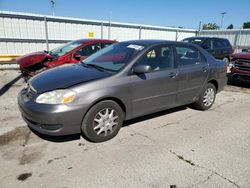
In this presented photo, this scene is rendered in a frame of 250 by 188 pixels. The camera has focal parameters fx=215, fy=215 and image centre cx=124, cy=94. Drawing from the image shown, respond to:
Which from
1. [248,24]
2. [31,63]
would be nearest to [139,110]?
[31,63]

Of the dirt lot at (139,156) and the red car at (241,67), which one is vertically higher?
the red car at (241,67)

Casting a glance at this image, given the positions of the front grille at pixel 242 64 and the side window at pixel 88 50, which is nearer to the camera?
the side window at pixel 88 50

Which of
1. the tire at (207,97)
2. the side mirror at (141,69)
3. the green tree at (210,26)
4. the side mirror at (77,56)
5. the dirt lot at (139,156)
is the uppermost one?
the green tree at (210,26)

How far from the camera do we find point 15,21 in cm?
1034

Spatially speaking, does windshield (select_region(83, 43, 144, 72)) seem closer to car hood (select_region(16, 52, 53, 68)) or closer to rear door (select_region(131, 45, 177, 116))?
rear door (select_region(131, 45, 177, 116))

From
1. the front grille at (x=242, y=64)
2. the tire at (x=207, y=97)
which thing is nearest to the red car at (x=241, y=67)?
the front grille at (x=242, y=64)

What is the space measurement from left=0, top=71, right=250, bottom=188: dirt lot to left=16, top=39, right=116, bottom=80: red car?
2085mm

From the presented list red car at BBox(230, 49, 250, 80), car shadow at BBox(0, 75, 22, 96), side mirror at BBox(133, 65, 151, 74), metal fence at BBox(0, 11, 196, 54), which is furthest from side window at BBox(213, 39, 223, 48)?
car shadow at BBox(0, 75, 22, 96)

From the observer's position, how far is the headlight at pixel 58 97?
311 centimetres

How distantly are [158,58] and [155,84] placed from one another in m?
0.54

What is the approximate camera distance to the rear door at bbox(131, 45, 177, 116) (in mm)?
3797

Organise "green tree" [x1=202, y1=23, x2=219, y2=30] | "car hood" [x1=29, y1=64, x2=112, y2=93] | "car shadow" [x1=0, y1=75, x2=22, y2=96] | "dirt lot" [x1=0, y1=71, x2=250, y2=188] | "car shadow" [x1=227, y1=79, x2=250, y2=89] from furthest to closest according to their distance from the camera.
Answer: "green tree" [x1=202, y1=23, x2=219, y2=30] < "car shadow" [x1=227, y1=79, x2=250, y2=89] < "car shadow" [x1=0, y1=75, x2=22, y2=96] < "car hood" [x1=29, y1=64, x2=112, y2=93] < "dirt lot" [x1=0, y1=71, x2=250, y2=188]

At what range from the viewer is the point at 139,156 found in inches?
125

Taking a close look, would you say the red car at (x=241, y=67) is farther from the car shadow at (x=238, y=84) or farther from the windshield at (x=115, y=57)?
the windshield at (x=115, y=57)
